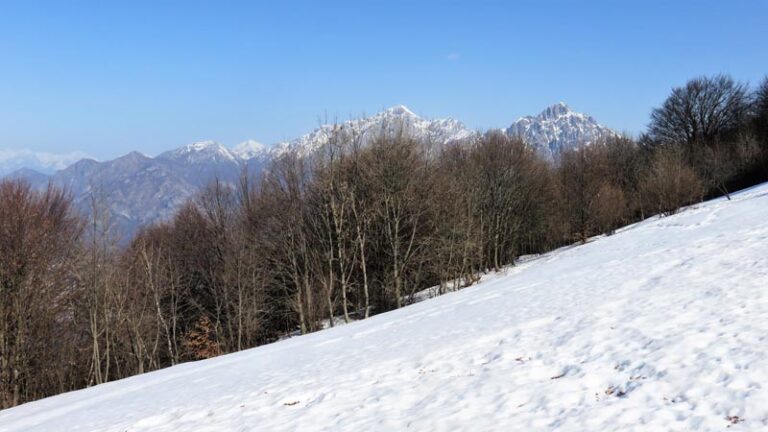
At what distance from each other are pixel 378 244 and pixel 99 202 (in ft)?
64.1

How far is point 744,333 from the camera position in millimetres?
8031

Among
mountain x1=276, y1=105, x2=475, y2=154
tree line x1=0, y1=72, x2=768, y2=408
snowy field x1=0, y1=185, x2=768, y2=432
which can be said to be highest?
mountain x1=276, y1=105, x2=475, y2=154

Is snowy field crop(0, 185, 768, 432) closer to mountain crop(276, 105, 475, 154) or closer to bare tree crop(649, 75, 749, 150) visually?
mountain crop(276, 105, 475, 154)

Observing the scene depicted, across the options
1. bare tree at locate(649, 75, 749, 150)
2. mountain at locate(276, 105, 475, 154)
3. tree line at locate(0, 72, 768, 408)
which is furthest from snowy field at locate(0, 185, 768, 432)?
bare tree at locate(649, 75, 749, 150)

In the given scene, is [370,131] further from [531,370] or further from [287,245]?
[531,370]

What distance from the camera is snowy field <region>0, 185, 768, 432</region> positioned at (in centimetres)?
684

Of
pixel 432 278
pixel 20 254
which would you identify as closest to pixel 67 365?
pixel 20 254

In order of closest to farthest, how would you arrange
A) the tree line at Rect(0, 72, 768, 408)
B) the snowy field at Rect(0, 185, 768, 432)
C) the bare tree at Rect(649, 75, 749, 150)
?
the snowy field at Rect(0, 185, 768, 432) → the tree line at Rect(0, 72, 768, 408) → the bare tree at Rect(649, 75, 749, 150)

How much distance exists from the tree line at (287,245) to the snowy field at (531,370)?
12.6m

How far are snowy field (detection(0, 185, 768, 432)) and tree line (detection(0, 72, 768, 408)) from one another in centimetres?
1262

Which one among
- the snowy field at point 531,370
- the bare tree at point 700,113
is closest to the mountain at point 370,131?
the snowy field at point 531,370

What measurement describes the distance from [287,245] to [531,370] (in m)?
29.4

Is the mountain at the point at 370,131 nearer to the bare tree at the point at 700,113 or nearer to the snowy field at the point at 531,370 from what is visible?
the snowy field at the point at 531,370

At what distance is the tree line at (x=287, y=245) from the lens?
28406 mm
